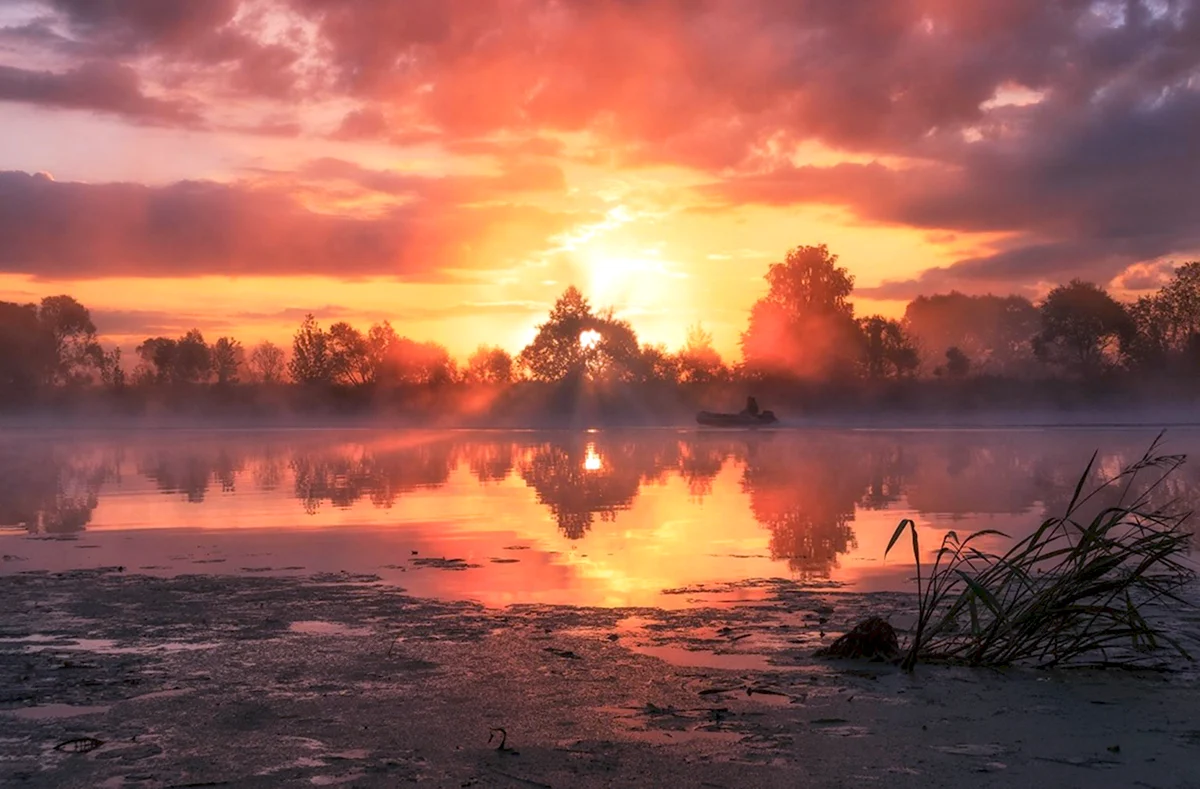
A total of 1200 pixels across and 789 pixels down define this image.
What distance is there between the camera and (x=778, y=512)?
63.2ft

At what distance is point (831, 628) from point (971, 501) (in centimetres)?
1188

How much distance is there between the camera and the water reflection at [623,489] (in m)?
16.8

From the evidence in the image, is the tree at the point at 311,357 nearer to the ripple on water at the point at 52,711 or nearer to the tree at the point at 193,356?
the tree at the point at 193,356

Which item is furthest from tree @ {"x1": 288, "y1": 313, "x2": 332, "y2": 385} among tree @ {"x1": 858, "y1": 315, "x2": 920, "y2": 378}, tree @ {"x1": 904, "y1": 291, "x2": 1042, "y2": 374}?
tree @ {"x1": 904, "y1": 291, "x2": 1042, "y2": 374}

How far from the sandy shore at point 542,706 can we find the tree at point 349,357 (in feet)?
285

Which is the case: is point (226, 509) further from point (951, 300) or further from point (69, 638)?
point (951, 300)

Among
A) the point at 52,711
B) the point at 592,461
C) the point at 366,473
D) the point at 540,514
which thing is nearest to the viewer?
the point at 52,711

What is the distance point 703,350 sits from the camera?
9556cm

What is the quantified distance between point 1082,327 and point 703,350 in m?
29.6

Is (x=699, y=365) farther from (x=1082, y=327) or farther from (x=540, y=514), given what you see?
(x=540, y=514)

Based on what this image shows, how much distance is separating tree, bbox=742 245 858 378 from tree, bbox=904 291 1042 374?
189 ft

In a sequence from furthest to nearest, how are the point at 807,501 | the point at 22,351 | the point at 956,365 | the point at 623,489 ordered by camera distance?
the point at 22,351 < the point at 956,365 < the point at 623,489 < the point at 807,501

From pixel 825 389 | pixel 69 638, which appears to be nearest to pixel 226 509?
pixel 69 638

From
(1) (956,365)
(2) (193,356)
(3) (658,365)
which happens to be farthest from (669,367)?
(2) (193,356)
